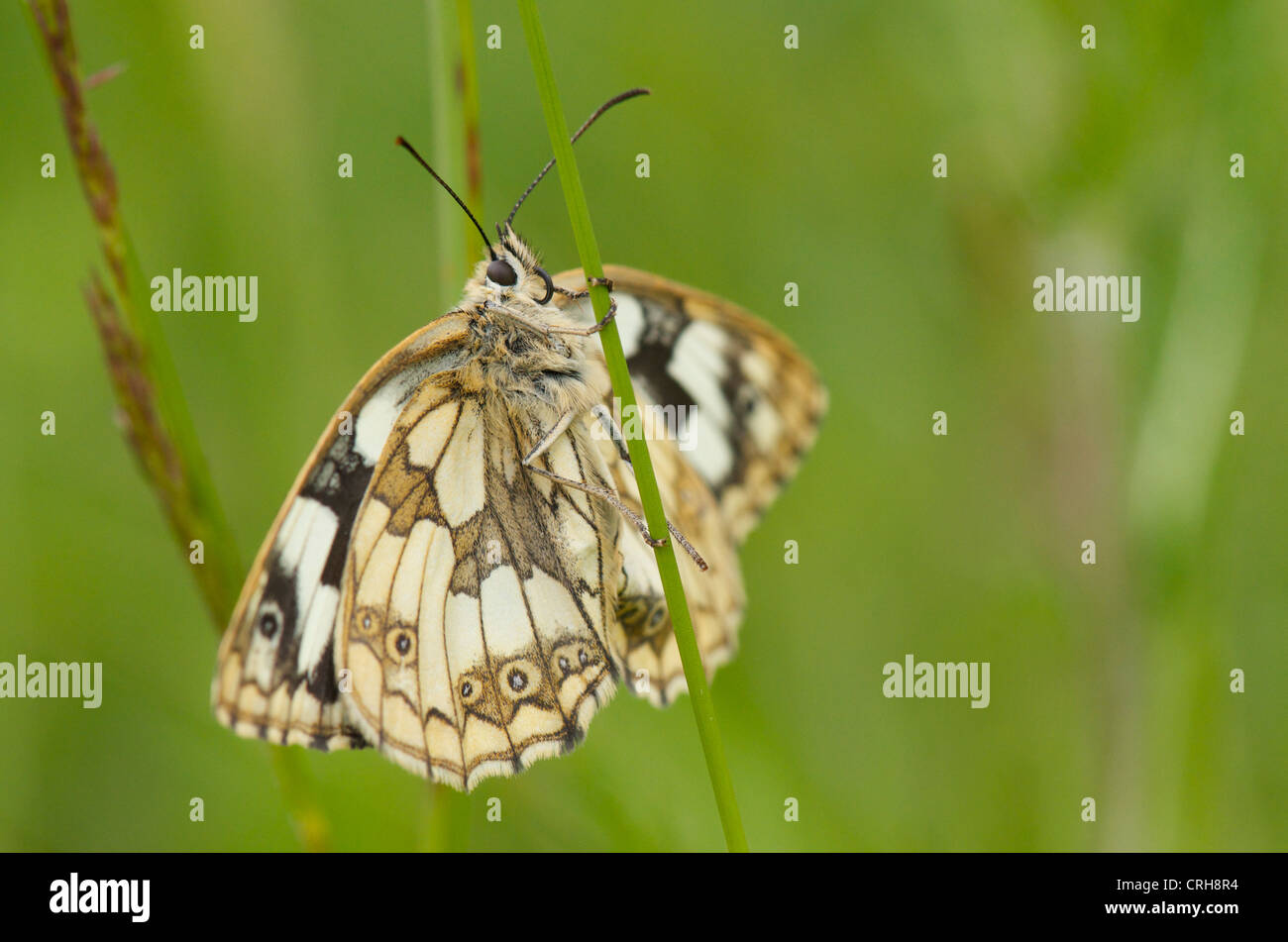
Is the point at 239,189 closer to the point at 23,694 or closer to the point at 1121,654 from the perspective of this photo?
the point at 23,694

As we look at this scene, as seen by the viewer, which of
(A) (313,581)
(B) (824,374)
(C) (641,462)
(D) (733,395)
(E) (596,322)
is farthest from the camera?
(B) (824,374)

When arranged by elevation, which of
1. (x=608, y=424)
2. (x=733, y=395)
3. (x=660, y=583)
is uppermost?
(x=733, y=395)

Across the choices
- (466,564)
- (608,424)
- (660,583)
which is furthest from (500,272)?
(660,583)

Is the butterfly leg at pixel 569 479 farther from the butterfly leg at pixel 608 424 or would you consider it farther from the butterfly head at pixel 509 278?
the butterfly head at pixel 509 278

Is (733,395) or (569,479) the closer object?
(569,479)

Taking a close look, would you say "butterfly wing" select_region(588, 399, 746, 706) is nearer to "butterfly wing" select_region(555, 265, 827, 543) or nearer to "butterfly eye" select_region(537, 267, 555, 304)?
"butterfly wing" select_region(555, 265, 827, 543)

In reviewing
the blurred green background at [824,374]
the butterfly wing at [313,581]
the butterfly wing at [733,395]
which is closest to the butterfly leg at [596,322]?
the butterfly wing at [313,581]

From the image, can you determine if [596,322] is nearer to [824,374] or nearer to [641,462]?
[641,462]
